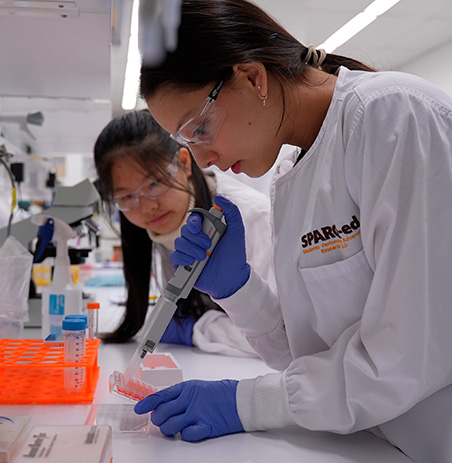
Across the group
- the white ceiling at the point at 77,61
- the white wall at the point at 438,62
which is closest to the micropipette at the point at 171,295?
the white ceiling at the point at 77,61

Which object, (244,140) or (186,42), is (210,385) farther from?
(186,42)

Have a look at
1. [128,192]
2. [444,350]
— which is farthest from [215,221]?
[128,192]

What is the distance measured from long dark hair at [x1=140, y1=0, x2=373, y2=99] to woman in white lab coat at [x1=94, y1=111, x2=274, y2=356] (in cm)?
76

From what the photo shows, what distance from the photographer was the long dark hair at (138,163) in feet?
5.95

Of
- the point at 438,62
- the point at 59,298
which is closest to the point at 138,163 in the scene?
the point at 59,298

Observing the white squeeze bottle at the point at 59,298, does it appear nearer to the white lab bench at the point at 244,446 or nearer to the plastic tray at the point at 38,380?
the plastic tray at the point at 38,380

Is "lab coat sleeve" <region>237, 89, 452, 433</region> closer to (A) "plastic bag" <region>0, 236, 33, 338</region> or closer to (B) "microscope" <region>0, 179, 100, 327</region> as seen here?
(A) "plastic bag" <region>0, 236, 33, 338</region>

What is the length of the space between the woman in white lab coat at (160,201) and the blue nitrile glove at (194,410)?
2.20ft

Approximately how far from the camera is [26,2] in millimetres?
1005

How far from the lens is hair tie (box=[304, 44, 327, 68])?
1.07 m

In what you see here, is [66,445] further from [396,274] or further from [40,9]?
[40,9]

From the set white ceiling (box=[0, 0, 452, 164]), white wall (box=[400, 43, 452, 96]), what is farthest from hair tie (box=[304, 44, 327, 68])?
white wall (box=[400, 43, 452, 96])

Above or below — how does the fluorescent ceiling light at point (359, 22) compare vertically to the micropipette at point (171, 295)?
above

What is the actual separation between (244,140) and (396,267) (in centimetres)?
41
